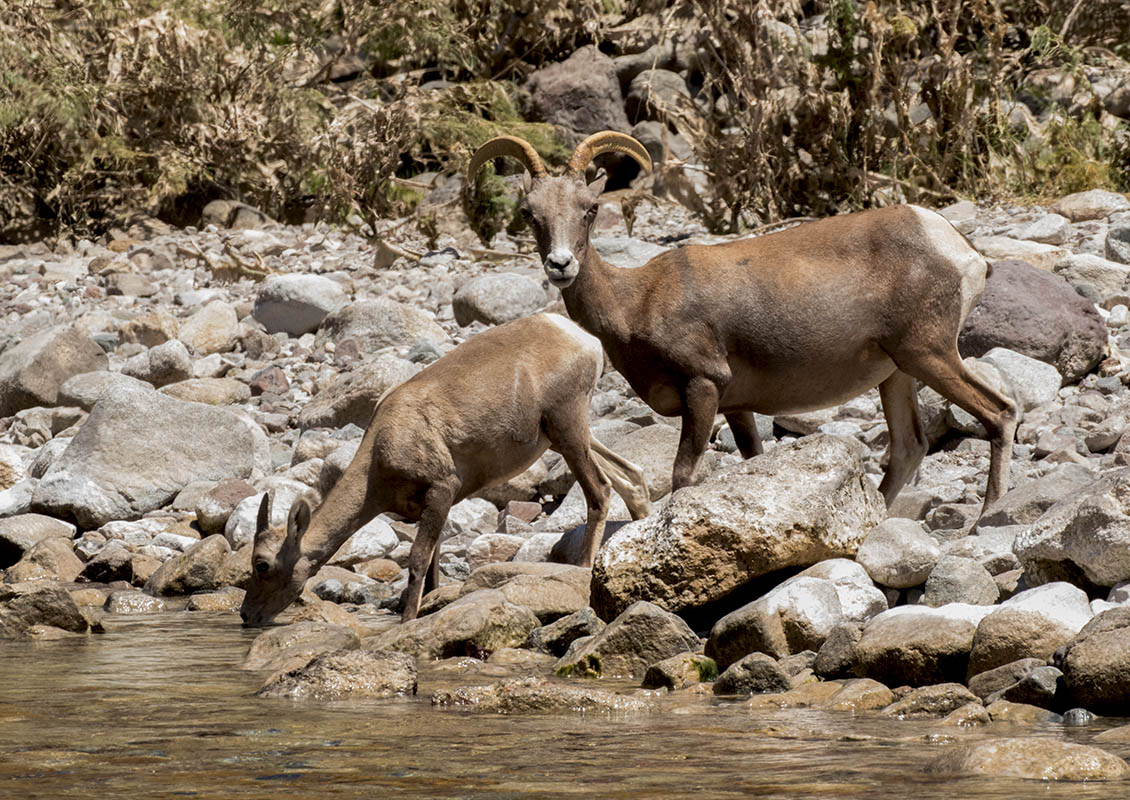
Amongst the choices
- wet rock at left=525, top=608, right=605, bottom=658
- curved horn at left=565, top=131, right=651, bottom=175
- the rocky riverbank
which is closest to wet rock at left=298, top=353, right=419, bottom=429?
the rocky riverbank

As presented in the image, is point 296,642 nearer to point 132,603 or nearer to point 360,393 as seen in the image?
point 132,603

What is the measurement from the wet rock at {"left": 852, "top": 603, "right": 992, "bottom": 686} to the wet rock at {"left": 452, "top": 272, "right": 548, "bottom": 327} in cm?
896

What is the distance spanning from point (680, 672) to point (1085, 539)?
188cm

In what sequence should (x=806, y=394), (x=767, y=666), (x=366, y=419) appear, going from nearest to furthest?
1. (x=767, y=666)
2. (x=806, y=394)
3. (x=366, y=419)

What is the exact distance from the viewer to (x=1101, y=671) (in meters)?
5.64

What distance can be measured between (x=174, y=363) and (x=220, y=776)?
34.5 ft

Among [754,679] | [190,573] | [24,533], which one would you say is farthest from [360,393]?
[754,679]

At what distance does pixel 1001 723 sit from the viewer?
566cm

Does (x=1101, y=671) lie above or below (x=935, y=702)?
above

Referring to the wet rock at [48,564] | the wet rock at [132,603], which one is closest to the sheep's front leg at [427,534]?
the wet rock at [132,603]

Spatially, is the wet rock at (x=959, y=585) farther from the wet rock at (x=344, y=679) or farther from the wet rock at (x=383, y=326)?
the wet rock at (x=383, y=326)

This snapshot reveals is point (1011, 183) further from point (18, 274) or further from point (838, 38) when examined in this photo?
point (18, 274)

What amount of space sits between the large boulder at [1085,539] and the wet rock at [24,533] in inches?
281

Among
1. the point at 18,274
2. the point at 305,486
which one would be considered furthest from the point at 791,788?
the point at 18,274
